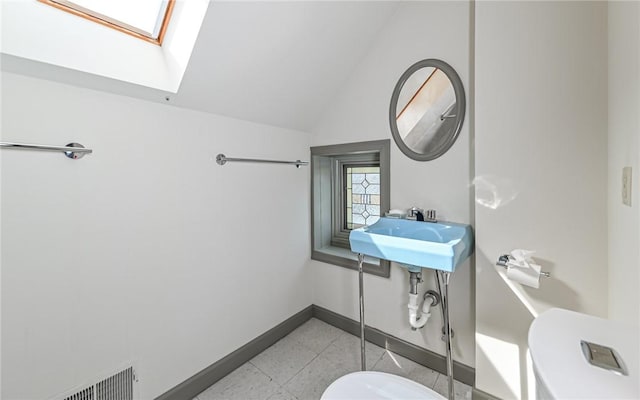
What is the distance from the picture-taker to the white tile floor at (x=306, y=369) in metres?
1.48

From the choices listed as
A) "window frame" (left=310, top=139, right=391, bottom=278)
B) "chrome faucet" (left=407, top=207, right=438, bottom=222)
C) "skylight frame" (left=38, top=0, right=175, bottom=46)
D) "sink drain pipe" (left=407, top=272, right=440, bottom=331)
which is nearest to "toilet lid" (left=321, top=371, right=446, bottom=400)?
"sink drain pipe" (left=407, top=272, right=440, bottom=331)

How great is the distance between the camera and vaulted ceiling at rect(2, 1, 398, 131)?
1.16 m

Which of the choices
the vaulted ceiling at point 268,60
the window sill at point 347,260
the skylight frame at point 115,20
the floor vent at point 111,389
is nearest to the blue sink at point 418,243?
the window sill at point 347,260

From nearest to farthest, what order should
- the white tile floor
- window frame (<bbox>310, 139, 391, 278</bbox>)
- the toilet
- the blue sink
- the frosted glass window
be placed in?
Result: the toilet, the blue sink, the white tile floor, window frame (<bbox>310, 139, 391, 278</bbox>), the frosted glass window

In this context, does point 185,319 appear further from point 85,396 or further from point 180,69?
point 180,69

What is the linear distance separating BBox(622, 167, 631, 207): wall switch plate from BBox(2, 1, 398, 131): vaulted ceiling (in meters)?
1.46

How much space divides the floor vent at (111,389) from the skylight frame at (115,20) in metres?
1.57

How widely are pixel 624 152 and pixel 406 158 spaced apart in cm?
96

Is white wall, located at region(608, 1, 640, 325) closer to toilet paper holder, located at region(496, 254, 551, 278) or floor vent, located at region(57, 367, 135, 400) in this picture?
toilet paper holder, located at region(496, 254, 551, 278)

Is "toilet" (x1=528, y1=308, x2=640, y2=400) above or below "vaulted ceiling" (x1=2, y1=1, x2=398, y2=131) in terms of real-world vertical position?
below

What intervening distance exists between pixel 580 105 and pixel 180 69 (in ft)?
5.88

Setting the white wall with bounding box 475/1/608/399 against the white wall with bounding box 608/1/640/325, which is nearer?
the white wall with bounding box 608/1/640/325

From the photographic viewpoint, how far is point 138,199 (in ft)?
4.06

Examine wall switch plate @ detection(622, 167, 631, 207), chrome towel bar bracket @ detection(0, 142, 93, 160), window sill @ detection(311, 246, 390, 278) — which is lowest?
window sill @ detection(311, 246, 390, 278)
